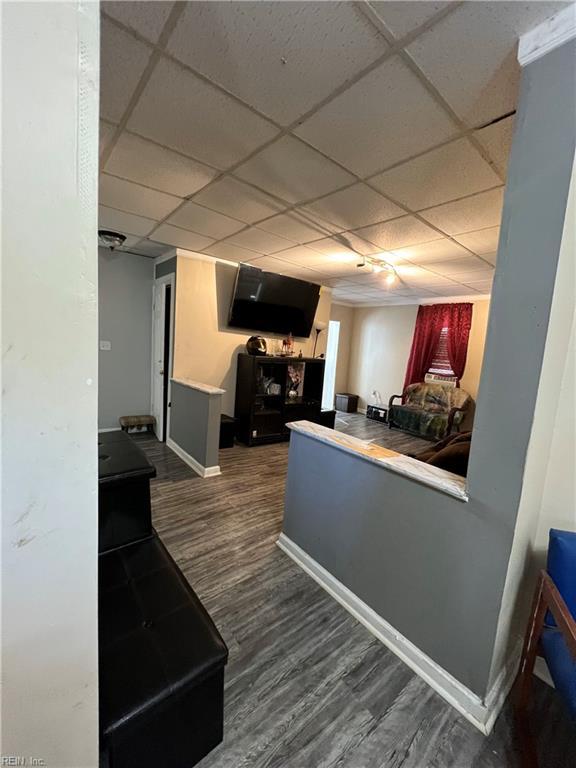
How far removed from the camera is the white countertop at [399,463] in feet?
4.25

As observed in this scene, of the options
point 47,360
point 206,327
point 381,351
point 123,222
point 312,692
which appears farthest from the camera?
point 381,351

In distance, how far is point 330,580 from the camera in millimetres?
1860

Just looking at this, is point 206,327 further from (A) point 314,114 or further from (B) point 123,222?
(A) point 314,114

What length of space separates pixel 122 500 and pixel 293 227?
7.94 feet

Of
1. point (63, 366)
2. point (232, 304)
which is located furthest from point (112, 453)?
point (232, 304)

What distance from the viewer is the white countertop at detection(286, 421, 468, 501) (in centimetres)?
129

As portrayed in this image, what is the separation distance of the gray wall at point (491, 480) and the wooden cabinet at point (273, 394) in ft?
9.17

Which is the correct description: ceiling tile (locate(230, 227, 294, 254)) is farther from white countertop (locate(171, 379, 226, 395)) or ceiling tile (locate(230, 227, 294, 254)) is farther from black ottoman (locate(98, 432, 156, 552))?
black ottoman (locate(98, 432, 156, 552))

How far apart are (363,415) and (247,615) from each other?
A: 5493 mm

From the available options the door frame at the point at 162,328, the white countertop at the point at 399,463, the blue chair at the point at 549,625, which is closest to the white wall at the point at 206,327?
the door frame at the point at 162,328

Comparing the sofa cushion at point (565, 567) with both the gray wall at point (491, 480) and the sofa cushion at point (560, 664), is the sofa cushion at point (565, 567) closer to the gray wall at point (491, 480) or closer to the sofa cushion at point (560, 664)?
the sofa cushion at point (560, 664)

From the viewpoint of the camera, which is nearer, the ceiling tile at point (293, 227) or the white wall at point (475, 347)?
the ceiling tile at point (293, 227)

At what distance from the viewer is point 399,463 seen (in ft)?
4.87

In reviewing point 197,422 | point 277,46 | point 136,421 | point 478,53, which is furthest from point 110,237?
point 478,53
